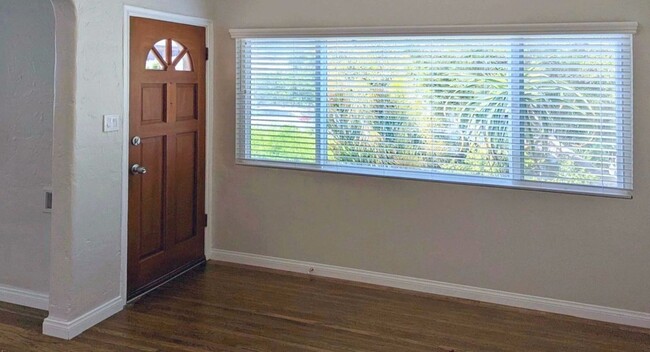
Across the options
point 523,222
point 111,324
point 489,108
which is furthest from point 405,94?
point 111,324

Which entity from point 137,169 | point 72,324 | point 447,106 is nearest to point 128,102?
point 137,169

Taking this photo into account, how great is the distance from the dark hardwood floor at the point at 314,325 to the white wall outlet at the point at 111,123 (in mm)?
1176

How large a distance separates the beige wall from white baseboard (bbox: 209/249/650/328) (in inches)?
1.9

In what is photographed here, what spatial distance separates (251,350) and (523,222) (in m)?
1.97

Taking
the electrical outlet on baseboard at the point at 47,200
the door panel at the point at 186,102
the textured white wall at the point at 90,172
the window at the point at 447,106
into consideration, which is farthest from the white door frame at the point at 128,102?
the electrical outlet on baseboard at the point at 47,200

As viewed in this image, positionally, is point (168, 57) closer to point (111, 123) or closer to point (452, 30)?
point (111, 123)

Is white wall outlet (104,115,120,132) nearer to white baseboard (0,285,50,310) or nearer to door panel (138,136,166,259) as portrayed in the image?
door panel (138,136,166,259)

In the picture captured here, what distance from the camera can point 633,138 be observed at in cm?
332

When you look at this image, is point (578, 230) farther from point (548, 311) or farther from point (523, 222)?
point (548, 311)

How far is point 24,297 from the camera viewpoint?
11.6 feet

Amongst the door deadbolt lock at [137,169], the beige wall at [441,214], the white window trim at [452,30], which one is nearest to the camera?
the white window trim at [452,30]

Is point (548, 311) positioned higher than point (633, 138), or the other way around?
point (633, 138)

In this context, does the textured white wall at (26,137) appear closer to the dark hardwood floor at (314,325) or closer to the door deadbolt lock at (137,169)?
the dark hardwood floor at (314,325)

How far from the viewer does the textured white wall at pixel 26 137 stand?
10.9 ft
